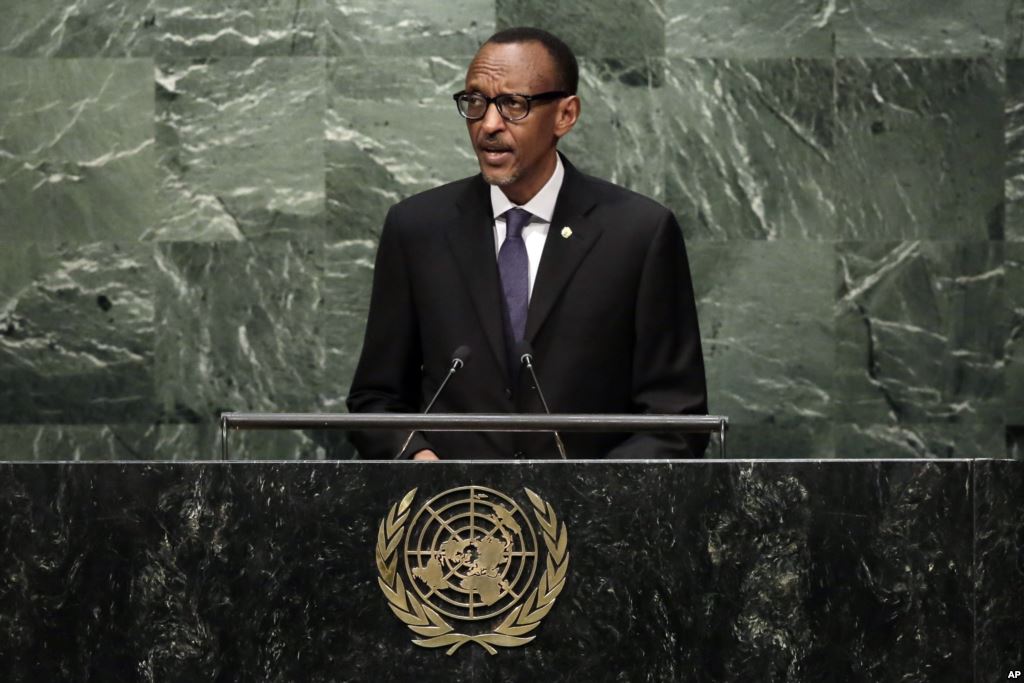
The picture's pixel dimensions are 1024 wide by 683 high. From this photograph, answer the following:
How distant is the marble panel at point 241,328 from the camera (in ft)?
18.0

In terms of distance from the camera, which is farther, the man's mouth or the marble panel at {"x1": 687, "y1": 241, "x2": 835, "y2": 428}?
the marble panel at {"x1": 687, "y1": 241, "x2": 835, "y2": 428}

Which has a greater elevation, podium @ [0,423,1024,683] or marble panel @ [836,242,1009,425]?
podium @ [0,423,1024,683]

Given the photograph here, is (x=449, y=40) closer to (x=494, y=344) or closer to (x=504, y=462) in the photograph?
(x=494, y=344)

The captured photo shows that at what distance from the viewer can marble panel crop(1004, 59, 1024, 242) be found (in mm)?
5540

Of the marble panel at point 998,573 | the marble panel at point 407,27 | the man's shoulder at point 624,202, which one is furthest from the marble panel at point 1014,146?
the marble panel at point 998,573

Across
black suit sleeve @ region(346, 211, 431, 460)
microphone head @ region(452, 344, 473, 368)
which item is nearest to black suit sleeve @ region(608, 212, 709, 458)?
black suit sleeve @ region(346, 211, 431, 460)

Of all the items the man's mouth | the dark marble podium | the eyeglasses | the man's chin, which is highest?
the eyeglasses

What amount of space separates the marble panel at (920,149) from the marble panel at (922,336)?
89 millimetres

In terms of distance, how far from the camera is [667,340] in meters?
3.97

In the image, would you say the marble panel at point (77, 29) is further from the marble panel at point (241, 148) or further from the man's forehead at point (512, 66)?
the man's forehead at point (512, 66)

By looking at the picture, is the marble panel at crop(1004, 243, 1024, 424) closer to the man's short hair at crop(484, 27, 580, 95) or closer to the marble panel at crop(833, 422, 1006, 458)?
the marble panel at crop(833, 422, 1006, 458)

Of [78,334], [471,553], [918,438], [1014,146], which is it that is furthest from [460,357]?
[1014,146]

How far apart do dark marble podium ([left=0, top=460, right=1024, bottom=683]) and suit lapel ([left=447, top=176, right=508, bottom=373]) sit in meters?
1.01

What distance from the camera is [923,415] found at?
553cm
